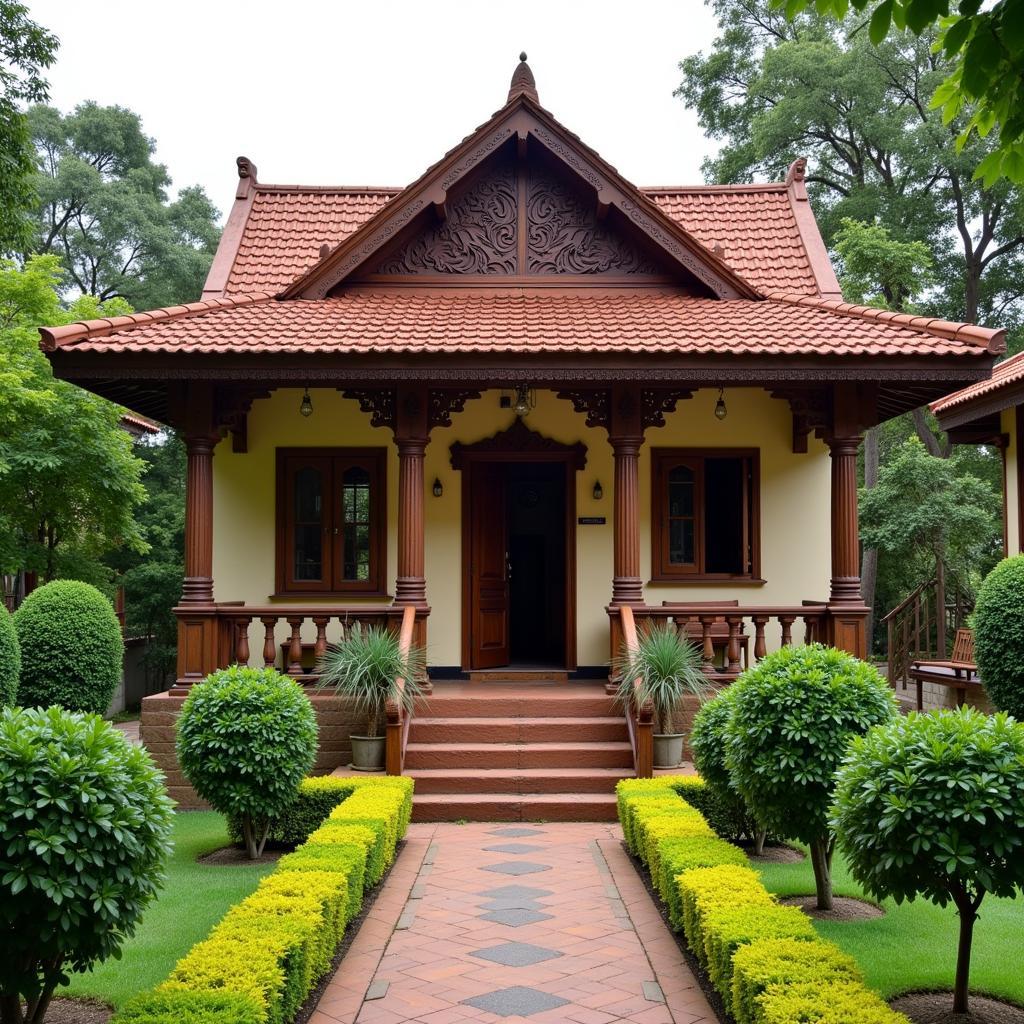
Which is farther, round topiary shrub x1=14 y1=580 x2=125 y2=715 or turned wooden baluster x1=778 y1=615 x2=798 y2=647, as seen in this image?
round topiary shrub x1=14 y1=580 x2=125 y2=715

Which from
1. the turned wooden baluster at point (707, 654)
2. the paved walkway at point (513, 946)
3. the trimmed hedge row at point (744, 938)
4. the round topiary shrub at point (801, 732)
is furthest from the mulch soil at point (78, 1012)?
the turned wooden baluster at point (707, 654)

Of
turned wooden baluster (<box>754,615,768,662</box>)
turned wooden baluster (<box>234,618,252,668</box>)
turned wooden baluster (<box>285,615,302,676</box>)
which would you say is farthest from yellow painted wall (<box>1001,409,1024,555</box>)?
turned wooden baluster (<box>234,618,252,668</box>)

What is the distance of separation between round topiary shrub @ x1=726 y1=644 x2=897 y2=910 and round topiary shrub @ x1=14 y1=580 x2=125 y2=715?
31.1ft

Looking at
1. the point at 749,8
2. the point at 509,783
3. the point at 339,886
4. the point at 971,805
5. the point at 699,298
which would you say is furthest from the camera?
the point at 749,8

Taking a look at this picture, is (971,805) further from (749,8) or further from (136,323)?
(749,8)

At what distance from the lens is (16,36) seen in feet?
44.1

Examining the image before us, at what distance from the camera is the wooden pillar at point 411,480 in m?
11.1

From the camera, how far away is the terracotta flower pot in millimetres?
9844

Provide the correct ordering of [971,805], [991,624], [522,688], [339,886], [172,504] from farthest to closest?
[172,504]
[522,688]
[991,624]
[339,886]
[971,805]

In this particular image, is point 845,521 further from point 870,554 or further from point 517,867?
point 870,554

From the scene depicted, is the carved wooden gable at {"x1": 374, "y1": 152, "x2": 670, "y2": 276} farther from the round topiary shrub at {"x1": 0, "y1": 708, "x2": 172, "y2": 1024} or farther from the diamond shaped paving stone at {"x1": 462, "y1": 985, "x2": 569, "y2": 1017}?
the round topiary shrub at {"x1": 0, "y1": 708, "x2": 172, "y2": 1024}

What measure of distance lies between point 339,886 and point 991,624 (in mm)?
7724

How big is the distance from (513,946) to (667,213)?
10.5 m

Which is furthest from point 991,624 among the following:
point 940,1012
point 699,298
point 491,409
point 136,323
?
point 136,323
